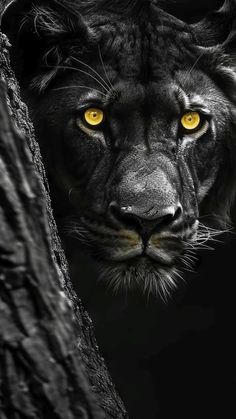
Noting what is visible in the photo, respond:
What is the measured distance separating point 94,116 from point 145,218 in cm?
67

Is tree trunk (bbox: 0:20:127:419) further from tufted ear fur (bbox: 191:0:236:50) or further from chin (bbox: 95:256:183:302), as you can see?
tufted ear fur (bbox: 191:0:236:50)

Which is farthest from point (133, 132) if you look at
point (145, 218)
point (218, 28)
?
point (218, 28)

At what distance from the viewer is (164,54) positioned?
3.11 metres

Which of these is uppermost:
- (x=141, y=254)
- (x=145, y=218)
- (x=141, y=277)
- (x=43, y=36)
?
(x=43, y=36)

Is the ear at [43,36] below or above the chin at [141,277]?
above

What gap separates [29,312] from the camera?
1.31m

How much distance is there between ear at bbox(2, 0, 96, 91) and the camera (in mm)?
2920

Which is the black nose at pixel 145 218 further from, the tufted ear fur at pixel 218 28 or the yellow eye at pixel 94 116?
the tufted ear fur at pixel 218 28

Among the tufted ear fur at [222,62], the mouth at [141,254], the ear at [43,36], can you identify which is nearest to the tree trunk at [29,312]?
the mouth at [141,254]

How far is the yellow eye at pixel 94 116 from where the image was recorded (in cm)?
301

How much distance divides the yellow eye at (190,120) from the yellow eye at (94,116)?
1.14ft

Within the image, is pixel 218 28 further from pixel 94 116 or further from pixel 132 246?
pixel 132 246

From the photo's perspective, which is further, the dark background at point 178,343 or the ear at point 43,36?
the dark background at point 178,343

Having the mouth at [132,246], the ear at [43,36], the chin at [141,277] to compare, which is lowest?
the chin at [141,277]
